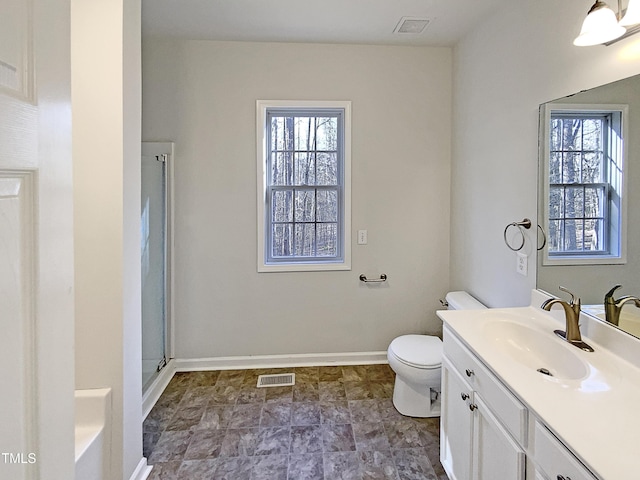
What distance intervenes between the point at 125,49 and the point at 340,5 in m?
1.35

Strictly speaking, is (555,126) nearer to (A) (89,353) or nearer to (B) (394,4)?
(B) (394,4)

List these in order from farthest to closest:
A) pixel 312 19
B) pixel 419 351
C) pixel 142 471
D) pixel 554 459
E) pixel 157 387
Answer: pixel 157 387, pixel 312 19, pixel 419 351, pixel 142 471, pixel 554 459

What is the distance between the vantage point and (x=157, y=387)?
8.72 feet

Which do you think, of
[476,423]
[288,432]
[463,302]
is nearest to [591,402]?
[476,423]

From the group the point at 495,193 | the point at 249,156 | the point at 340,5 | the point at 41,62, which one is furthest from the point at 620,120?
the point at 249,156

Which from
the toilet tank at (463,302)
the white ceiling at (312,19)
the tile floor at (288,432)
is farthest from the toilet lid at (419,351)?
the white ceiling at (312,19)

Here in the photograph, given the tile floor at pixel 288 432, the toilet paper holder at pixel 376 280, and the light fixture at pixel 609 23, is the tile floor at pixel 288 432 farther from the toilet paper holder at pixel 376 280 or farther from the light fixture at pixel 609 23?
the light fixture at pixel 609 23

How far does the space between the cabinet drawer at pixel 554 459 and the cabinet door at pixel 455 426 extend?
452 mm

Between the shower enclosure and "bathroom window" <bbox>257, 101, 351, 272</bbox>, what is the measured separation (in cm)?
75

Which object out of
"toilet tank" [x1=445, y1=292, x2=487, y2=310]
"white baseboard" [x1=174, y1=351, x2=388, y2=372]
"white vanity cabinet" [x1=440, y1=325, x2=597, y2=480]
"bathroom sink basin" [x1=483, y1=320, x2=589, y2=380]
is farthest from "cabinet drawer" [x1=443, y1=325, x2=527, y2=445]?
"white baseboard" [x1=174, y1=351, x2=388, y2=372]

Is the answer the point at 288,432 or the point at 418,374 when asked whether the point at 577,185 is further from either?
the point at 288,432

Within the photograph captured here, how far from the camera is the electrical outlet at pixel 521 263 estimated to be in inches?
80.0

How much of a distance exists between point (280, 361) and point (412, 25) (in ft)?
8.89

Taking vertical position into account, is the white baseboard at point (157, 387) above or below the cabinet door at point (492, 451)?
below
